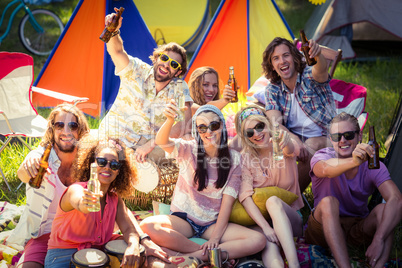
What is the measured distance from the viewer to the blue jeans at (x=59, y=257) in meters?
2.76

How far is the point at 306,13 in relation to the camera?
9.87m

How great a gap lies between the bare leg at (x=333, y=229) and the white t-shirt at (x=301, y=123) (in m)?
1.01

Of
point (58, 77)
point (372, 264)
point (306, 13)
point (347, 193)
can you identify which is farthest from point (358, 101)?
point (306, 13)

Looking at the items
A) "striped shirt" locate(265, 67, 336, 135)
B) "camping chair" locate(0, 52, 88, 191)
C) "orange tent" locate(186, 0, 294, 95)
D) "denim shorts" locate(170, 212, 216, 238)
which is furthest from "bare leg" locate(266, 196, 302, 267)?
"orange tent" locate(186, 0, 294, 95)

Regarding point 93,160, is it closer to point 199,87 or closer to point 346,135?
point 199,87

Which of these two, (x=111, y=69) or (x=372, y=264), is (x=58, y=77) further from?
(x=372, y=264)

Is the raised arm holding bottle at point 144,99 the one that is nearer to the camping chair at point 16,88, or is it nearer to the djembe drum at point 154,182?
the djembe drum at point 154,182

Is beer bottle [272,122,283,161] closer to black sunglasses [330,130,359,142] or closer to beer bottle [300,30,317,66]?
black sunglasses [330,130,359,142]

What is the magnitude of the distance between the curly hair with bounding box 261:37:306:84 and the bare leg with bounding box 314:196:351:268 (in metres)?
1.33

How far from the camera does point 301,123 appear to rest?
3.99m

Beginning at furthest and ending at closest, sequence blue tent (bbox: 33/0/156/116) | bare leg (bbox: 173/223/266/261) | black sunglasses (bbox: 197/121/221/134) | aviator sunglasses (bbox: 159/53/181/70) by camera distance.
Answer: blue tent (bbox: 33/0/156/116) < aviator sunglasses (bbox: 159/53/181/70) < black sunglasses (bbox: 197/121/221/134) < bare leg (bbox: 173/223/266/261)

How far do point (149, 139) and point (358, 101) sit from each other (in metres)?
2.00

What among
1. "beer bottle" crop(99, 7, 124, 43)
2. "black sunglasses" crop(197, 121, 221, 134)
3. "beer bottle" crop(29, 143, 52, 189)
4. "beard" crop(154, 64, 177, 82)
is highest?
"beer bottle" crop(99, 7, 124, 43)

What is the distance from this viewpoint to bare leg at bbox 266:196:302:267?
2.89 m
